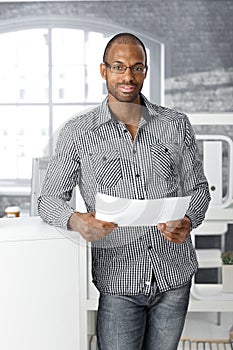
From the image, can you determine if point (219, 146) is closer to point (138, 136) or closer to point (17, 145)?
point (138, 136)

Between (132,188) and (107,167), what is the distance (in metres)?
0.08

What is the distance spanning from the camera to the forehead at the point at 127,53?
1.53m

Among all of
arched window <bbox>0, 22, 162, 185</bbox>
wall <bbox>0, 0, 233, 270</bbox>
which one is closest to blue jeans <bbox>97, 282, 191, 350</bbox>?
wall <bbox>0, 0, 233, 270</bbox>

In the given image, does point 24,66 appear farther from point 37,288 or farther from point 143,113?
point 143,113

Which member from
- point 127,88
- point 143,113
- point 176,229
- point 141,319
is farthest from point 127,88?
point 141,319

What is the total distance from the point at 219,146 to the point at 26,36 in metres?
2.55

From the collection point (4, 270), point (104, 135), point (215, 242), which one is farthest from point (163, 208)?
point (215, 242)

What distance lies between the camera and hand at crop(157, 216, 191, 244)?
1518mm

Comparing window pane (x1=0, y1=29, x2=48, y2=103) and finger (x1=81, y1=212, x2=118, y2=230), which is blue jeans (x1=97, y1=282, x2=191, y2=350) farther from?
window pane (x1=0, y1=29, x2=48, y2=103)

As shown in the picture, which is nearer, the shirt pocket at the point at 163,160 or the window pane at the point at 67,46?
the shirt pocket at the point at 163,160

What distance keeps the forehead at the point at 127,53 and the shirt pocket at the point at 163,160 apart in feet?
0.71

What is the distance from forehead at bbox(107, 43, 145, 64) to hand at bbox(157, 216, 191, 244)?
40 centimetres

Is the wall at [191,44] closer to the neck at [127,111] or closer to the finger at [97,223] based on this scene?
the neck at [127,111]

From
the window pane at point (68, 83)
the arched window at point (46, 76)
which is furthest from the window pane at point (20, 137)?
the window pane at point (68, 83)
